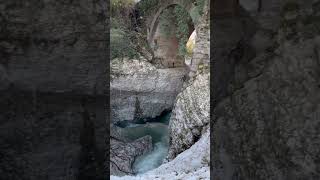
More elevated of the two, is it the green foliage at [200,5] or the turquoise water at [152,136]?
the green foliage at [200,5]

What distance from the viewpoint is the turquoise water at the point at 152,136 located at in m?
9.59

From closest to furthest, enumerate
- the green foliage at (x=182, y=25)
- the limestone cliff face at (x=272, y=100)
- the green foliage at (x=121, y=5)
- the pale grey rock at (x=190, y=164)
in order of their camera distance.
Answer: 1. the limestone cliff face at (x=272, y=100)
2. the pale grey rock at (x=190, y=164)
3. the green foliage at (x=182, y=25)
4. the green foliage at (x=121, y=5)

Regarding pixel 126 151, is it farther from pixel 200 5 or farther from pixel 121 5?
pixel 121 5

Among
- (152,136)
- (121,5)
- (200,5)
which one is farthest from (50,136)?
(121,5)

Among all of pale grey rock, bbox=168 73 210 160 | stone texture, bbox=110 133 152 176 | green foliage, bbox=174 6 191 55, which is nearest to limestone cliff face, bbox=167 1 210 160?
pale grey rock, bbox=168 73 210 160

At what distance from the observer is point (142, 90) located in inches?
575

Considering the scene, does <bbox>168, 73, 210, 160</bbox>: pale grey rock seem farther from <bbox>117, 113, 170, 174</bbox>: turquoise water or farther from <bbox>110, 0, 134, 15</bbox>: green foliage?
<bbox>110, 0, 134, 15</bbox>: green foliage

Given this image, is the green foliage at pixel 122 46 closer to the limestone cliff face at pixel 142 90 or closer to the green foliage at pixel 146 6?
the limestone cliff face at pixel 142 90

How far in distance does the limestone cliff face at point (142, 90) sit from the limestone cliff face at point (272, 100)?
12243 mm

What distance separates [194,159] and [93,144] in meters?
4.73

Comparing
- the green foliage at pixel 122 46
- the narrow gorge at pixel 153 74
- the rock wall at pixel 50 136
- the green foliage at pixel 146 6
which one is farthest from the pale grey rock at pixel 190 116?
the rock wall at pixel 50 136

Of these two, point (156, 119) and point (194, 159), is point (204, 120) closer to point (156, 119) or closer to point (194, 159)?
point (194, 159)

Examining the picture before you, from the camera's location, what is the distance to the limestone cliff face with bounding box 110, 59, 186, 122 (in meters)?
14.3

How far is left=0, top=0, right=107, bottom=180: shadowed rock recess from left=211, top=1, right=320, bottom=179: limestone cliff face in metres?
0.62
